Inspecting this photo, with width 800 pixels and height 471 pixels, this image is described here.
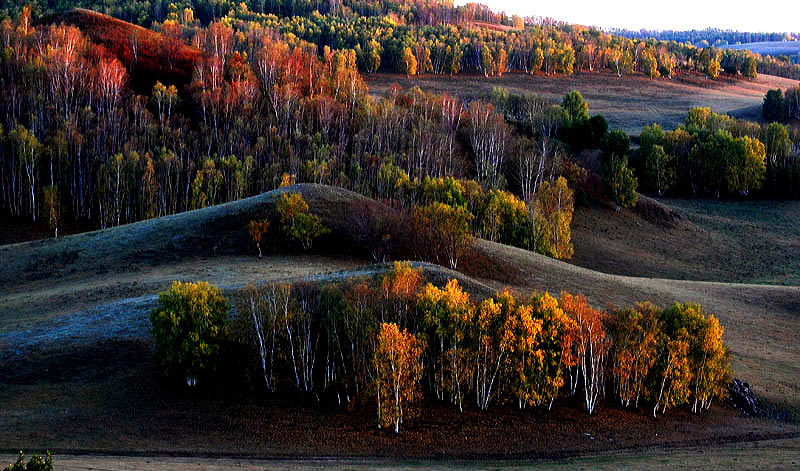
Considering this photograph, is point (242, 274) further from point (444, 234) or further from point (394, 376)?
point (394, 376)

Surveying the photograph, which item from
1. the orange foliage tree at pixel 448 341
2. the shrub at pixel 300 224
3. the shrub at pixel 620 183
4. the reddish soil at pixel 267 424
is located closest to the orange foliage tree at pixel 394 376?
the reddish soil at pixel 267 424

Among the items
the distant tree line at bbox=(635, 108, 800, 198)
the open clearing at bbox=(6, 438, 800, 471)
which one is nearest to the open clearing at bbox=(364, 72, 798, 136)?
the distant tree line at bbox=(635, 108, 800, 198)

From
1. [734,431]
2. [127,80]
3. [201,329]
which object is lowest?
[734,431]

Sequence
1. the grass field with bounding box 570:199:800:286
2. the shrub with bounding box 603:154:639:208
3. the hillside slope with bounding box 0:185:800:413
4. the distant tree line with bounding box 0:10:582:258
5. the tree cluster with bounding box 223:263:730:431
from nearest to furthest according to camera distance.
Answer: the tree cluster with bounding box 223:263:730:431 → the hillside slope with bounding box 0:185:800:413 → the grass field with bounding box 570:199:800:286 → the distant tree line with bounding box 0:10:582:258 → the shrub with bounding box 603:154:639:208

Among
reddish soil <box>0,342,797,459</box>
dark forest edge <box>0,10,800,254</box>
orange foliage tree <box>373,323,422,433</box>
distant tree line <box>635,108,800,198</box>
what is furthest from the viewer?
distant tree line <box>635,108,800,198</box>

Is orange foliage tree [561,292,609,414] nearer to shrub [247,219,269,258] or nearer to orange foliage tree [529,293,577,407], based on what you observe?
orange foliage tree [529,293,577,407]

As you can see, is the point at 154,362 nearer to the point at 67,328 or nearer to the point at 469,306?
the point at 67,328

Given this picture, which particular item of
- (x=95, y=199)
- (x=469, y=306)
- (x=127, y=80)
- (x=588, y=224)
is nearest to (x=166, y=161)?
(x=95, y=199)
